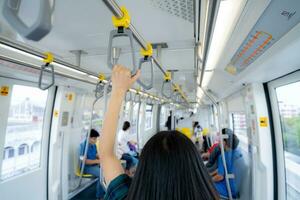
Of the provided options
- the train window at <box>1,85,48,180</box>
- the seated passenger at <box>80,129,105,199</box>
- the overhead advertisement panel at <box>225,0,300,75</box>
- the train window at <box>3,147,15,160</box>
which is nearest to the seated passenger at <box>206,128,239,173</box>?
the overhead advertisement panel at <box>225,0,300,75</box>

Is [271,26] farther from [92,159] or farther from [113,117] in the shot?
[92,159]

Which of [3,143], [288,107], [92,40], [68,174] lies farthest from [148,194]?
[68,174]

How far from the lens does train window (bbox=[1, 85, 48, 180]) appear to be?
268 cm

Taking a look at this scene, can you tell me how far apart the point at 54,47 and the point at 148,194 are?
7.87ft

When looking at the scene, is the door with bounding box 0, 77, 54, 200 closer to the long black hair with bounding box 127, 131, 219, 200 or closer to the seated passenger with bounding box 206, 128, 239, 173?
the long black hair with bounding box 127, 131, 219, 200

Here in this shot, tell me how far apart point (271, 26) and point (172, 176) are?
0.98 metres

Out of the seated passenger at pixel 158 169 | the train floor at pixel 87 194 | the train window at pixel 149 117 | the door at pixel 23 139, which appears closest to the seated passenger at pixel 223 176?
the seated passenger at pixel 158 169

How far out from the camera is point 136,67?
2.78 ft

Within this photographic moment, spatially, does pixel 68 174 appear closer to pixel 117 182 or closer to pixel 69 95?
pixel 69 95

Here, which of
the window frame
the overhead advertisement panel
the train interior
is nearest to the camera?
the overhead advertisement panel

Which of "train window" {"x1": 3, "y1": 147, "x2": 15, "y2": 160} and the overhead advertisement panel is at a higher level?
the overhead advertisement panel

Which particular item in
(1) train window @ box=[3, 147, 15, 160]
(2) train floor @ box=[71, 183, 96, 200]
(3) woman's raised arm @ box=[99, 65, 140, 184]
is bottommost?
(2) train floor @ box=[71, 183, 96, 200]

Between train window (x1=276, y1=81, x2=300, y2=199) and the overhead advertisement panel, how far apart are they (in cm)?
91

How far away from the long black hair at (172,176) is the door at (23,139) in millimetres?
2777
